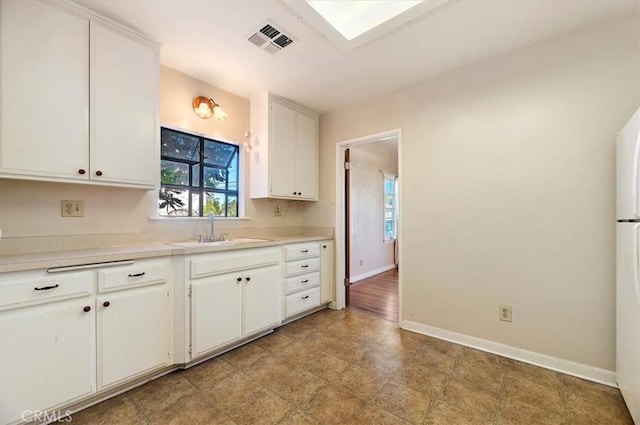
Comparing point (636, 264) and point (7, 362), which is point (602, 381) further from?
point (7, 362)

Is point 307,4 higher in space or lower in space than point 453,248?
higher

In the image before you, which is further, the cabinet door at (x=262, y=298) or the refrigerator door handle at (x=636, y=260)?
the cabinet door at (x=262, y=298)

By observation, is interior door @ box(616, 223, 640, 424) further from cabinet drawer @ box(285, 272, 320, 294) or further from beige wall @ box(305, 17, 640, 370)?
cabinet drawer @ box(285, 272, 320, 294)

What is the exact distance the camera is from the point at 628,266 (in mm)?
1479

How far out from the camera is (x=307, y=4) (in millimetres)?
1721

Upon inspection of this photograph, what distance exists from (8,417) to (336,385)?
1.73m

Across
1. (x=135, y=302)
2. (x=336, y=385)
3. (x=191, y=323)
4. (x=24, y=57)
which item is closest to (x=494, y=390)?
(x=336, y=385)

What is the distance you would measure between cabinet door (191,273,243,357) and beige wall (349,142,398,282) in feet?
8.56

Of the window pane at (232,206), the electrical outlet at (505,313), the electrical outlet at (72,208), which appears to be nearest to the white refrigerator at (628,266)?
the electrical outlet at (505,313)

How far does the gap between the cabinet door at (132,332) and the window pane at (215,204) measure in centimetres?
112

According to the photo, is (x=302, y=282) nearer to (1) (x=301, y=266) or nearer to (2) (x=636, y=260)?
(1) (x=301, y=266)

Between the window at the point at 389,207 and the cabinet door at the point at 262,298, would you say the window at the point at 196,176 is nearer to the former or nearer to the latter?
the cabinet door at the point at 262,298

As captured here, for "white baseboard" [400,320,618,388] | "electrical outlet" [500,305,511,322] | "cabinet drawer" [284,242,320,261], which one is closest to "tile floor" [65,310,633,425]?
"white baseboard" [400,320,618,388]

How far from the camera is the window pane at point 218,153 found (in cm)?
282
